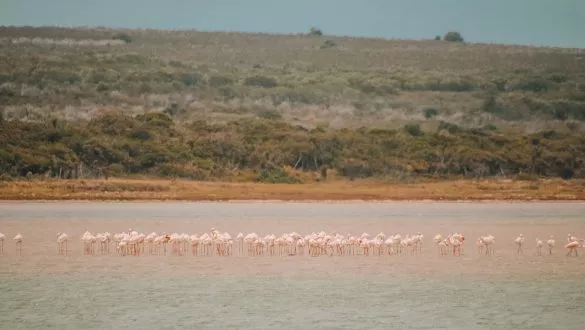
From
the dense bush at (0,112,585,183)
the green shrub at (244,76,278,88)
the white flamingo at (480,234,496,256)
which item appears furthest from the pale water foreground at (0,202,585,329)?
the green shrub at (244,76,278,88)

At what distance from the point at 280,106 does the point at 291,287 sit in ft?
184

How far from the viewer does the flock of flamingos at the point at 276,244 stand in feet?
74.7

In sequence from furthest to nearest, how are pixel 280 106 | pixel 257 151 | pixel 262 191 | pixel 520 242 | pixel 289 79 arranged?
pixel 289 79, pixel 280 106, pixel 257 151, pixel 262 191, pixel 520 242

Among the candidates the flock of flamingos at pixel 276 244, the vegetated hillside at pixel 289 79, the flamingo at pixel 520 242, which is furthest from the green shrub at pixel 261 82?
the flamingo at pixel 520 242

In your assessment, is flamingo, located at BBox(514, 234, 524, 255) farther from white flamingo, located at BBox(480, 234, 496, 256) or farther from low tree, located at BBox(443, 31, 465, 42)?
low tree, located at BBox(443, 31, 465, 42)

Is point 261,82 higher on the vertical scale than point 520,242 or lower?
higher

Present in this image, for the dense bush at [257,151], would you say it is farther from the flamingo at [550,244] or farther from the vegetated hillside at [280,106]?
the flamingo at [550,244]

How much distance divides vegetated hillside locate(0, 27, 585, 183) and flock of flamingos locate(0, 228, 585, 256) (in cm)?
2230

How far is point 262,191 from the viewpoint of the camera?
1660 inches

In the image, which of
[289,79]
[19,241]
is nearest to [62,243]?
[19,241]

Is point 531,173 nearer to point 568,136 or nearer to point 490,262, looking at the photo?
point 568,136

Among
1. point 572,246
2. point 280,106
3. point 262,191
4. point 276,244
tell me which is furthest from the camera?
point 280,106

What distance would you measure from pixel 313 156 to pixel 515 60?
52.0 meters

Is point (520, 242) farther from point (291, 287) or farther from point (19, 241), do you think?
point (19, 241)
